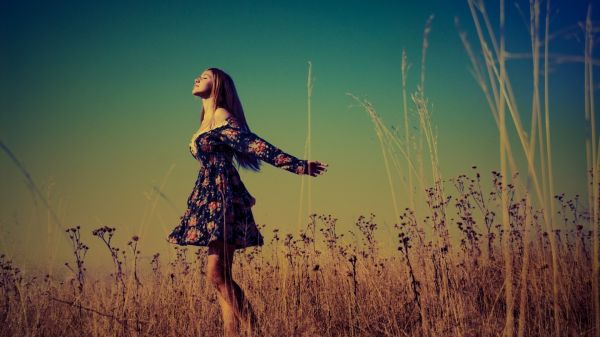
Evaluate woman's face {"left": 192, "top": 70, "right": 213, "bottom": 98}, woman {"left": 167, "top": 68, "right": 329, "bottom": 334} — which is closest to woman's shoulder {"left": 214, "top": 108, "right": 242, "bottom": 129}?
woman {"left": 167, "top": 68, "right": 329, "bottom": 334}

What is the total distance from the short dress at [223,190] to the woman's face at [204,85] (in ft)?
1.24

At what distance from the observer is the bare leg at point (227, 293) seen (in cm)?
265

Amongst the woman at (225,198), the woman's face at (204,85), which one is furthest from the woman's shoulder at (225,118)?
the woman's face at (204,85)

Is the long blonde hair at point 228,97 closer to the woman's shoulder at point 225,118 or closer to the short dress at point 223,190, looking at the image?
the woman's shoulder at point 225,118

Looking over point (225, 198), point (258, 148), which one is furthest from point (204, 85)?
point (225, 198)

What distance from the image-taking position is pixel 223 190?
9.59 ft

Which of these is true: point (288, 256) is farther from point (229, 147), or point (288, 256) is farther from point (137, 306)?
point (137, 306)

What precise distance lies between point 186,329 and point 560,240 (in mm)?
3366

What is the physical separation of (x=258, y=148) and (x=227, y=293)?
102cm

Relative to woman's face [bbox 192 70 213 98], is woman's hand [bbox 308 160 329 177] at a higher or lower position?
lower

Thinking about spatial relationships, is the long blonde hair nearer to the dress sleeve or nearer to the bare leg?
the dress sleeve

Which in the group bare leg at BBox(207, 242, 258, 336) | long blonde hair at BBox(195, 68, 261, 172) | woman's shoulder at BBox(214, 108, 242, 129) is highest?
long blonde hair at BBox(195, 68, 261, 172)

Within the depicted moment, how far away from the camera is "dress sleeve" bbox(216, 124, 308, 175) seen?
9.41 feet

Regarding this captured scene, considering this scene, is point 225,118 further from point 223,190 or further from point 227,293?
point 227,293
